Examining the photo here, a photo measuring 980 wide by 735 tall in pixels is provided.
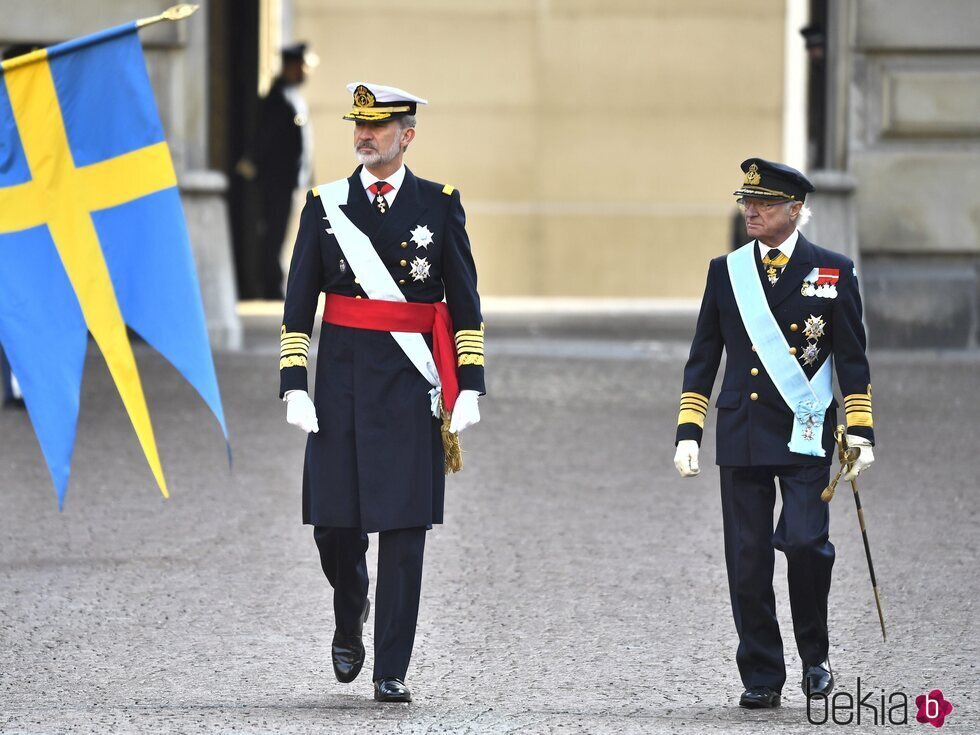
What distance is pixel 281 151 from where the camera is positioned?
17.1m

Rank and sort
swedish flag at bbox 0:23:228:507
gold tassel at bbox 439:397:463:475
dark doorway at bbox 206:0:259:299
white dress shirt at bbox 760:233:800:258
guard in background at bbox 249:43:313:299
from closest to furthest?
white dress shirt at bbox 760:233:800:258
gold tassel at bbox 439:397:463:475
swedish flag at bbox 0:23:228:507
guard in background at bbox 249:43:313:299
dark doorway at bbox 206:0:259:299

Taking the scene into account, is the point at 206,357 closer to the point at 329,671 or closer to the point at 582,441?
the point at 329,671

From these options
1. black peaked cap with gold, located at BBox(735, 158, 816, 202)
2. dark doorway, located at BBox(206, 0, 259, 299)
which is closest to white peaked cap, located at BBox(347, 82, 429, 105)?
black peaked cap with gold, located at BBox(735, 158, 816, 202)

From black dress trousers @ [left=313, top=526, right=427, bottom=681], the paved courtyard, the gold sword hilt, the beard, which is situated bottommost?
the paved courtyard

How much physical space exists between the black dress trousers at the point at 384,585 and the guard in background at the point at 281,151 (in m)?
11.3

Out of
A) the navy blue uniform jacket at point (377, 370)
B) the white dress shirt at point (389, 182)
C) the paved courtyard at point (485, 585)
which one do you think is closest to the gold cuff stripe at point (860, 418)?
the paved courtyard at point (485, 585)

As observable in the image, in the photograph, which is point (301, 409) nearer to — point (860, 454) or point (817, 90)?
point (860, 454)

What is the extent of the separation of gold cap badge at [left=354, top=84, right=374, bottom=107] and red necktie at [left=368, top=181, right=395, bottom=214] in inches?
9.2

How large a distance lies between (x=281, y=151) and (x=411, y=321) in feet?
38.1

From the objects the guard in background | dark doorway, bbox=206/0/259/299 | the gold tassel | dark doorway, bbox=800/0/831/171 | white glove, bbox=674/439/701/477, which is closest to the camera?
white glove, bbox=674/439/701/477

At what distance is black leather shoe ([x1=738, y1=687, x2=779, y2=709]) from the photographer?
5.60 metres

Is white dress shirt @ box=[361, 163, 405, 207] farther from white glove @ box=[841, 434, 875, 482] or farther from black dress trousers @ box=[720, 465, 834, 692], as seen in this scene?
white glove @ box=[841, 434, 875, 482]

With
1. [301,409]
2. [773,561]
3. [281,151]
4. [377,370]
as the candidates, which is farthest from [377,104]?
[281,151]

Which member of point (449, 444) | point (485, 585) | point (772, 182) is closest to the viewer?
point (772, 182)
